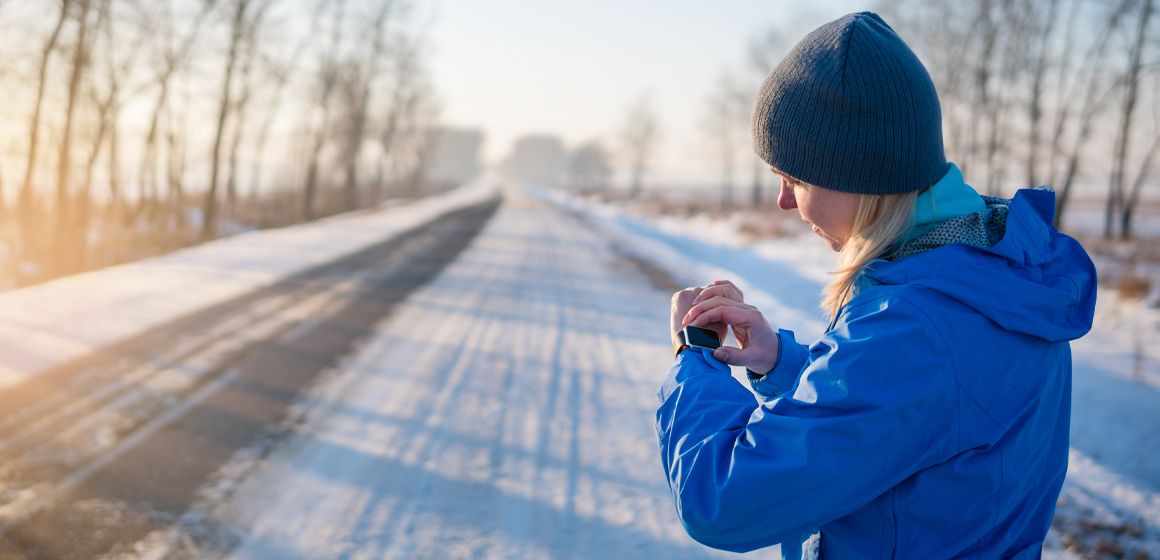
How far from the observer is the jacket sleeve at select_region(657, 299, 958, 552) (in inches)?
41.4

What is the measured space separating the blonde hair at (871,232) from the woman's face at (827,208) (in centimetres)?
2

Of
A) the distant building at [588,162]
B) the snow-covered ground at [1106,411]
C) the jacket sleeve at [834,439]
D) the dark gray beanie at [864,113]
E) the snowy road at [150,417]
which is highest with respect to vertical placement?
the distant building at [588,162]

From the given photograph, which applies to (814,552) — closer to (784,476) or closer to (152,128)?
(784,476)

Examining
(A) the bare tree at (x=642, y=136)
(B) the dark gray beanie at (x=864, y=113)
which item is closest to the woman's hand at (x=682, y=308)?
(B) the dark gray beanie at (x=864, y=113)

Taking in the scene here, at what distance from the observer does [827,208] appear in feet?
4.33

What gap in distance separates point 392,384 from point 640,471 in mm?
2356

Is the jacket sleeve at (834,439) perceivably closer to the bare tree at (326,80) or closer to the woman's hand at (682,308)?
the woman's hand at (682,308)

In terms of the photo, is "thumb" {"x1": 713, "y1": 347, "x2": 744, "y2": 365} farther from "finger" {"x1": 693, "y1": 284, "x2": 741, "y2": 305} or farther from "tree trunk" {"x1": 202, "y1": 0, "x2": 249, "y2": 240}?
"tree trunk" {"x1": 202, "y1": 0, "x2": 249, "y2": 240}

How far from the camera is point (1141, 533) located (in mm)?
3893

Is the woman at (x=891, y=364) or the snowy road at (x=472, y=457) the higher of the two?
the woman at (x=891, y=364)

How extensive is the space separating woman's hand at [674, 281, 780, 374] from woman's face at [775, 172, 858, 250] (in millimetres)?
192

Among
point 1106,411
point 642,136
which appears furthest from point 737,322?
point 642,136

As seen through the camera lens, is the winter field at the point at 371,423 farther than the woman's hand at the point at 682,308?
Yes

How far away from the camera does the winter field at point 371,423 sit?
3.54m
